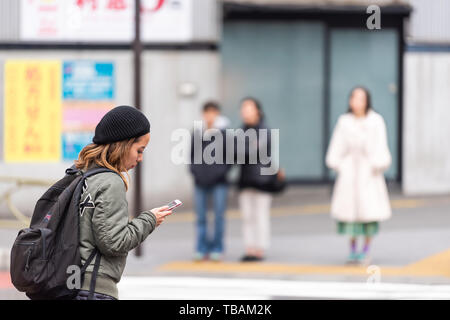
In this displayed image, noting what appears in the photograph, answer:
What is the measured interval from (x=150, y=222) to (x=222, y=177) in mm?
5920

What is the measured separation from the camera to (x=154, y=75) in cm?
1452

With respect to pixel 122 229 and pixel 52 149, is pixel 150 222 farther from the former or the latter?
pixel 52 149

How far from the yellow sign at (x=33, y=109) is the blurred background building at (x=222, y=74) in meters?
0.02

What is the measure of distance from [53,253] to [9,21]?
1071 cm

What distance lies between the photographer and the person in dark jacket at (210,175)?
9.97 metres

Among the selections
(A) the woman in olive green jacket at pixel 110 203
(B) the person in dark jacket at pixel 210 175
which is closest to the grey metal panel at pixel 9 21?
(B) the person in dark jacket at pixel 210 175

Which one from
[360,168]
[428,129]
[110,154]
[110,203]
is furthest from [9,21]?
[110,203]

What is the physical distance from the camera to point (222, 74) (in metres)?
16.1

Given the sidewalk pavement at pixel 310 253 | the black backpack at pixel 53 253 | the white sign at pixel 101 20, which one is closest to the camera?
the black backpack at pixel 53 253

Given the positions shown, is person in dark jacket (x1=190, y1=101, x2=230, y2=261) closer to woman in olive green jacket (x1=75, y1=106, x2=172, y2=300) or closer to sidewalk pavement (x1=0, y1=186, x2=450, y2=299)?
sidewalk pavement (x1=0, y1=186, x2=450, y2=299)

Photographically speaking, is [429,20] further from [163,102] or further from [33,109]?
[33,109]

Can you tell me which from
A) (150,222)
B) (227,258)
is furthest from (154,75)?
(150,222)

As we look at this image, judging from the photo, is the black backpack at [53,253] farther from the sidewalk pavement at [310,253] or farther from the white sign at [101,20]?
the white sign at [101,20]

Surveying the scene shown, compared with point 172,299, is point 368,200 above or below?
above
